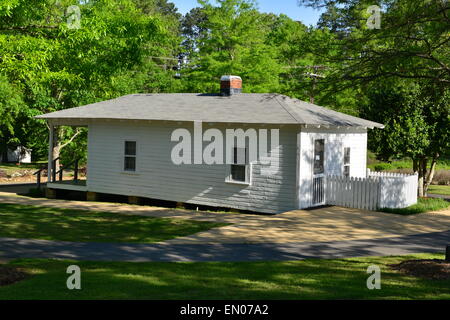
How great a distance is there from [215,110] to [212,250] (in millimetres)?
9396

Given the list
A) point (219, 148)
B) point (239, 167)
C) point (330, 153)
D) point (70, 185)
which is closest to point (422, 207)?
point (330, 153)

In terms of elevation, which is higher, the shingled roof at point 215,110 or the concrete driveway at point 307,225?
the shingled roof at point 215,110

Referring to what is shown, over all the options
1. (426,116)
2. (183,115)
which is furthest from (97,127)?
(426,116)

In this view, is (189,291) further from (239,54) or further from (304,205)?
(239,54)

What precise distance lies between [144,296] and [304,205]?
39.1 ft

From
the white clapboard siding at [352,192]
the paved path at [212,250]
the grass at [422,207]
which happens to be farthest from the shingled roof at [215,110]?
the paved path at [212,250]

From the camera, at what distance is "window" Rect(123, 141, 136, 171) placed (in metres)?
23.8

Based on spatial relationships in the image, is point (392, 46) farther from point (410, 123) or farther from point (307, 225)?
point (410, 123)

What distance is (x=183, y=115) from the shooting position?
72.6 ft

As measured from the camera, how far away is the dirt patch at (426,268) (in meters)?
10.6

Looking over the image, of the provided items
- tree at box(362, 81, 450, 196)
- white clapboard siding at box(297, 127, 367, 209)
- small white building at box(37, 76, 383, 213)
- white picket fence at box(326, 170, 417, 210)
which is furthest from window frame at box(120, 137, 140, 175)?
tree at box(362, 81, 450, 196)

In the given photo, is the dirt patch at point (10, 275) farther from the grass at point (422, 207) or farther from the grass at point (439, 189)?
the grass at point (439, 189)

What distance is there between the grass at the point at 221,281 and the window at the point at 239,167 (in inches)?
338

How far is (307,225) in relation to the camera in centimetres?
1730
